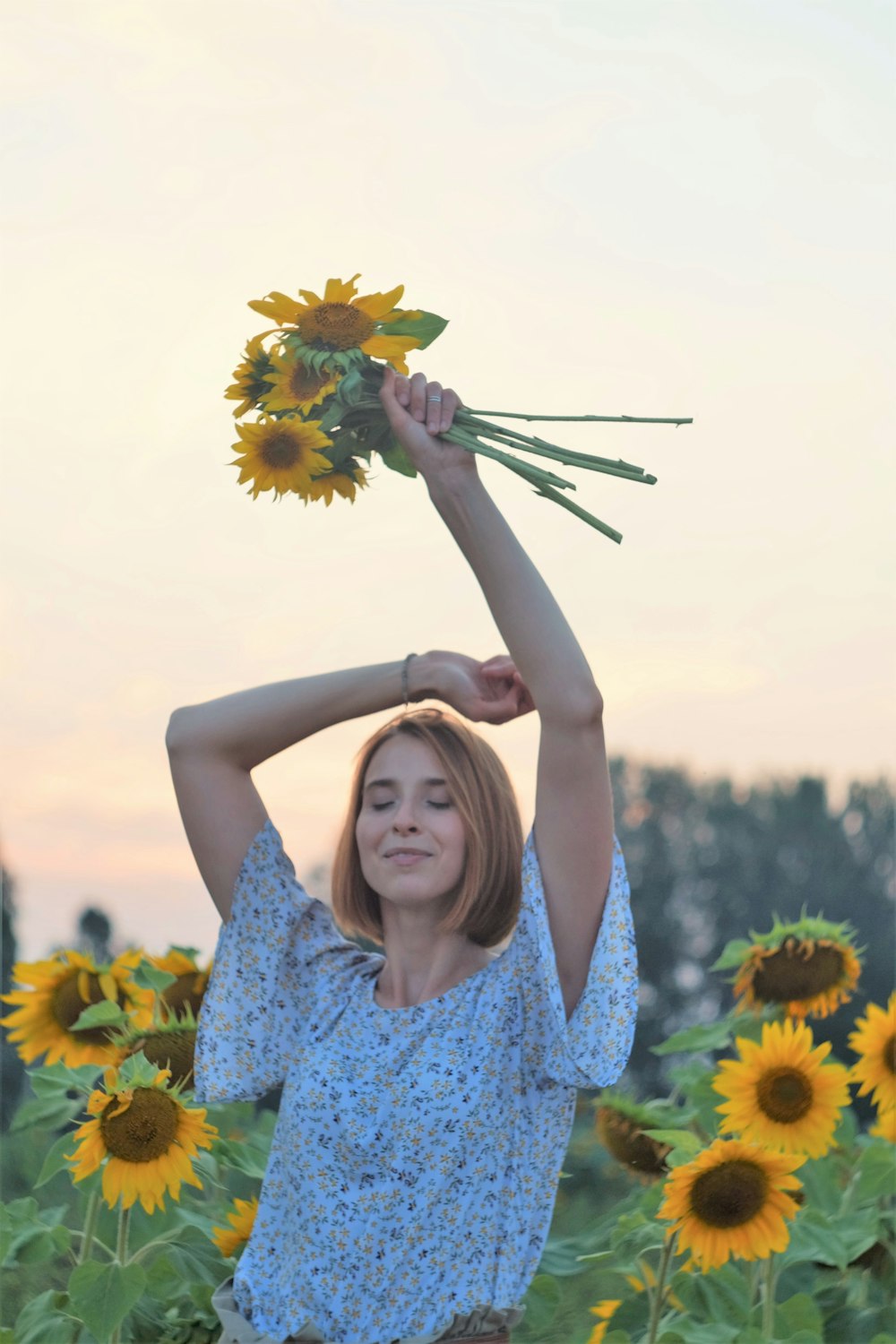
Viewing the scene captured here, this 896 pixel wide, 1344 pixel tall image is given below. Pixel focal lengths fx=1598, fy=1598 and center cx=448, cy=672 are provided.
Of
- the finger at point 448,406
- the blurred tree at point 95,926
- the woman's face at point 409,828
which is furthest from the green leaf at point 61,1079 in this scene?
the blurred tree at point 95,926

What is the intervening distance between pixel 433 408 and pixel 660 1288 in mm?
1429

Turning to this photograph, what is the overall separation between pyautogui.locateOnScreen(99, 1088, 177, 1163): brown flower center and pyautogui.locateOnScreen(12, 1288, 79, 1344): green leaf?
13.3 inches

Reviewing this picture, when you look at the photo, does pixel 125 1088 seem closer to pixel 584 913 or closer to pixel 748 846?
pixel 584 913

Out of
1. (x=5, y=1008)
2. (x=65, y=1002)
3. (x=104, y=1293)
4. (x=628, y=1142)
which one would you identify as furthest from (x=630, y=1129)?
(x=5, y=1008)

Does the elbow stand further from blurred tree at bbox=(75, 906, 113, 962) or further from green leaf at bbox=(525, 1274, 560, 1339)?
blurred tree at bbox=(75, 906, 113, 962)

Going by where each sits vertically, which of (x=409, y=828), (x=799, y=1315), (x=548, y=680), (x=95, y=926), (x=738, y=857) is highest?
(x=738, y=857)

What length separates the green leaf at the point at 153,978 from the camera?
9.28ft

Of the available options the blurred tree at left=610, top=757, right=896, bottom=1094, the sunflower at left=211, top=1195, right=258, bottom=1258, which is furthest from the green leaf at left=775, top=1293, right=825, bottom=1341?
the blurred tree at left=610, top=757, right=896, bottom=1094

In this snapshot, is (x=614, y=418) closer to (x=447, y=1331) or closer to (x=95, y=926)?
(x=447, y=1331)

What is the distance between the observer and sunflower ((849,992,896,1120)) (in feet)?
9.43

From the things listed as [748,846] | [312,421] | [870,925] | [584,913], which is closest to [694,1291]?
[584,913]

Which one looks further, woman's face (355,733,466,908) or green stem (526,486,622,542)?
woman's face (355,733,466,908)

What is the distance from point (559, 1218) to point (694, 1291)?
114 centimetres

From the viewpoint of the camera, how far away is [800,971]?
118 inches
